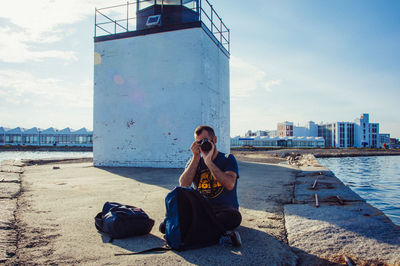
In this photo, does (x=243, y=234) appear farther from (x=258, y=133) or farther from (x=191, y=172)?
(x=258, y=133)

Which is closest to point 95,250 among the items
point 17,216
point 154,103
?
point 17,216

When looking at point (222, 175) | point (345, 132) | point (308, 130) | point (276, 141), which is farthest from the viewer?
point (308, 130)

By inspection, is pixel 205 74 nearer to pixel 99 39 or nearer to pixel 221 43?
pixel 221 43

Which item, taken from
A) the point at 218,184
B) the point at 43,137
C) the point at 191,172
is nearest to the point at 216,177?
the point at 218,184

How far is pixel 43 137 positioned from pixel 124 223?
2860 inches

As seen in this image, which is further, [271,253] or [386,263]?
[271,253]

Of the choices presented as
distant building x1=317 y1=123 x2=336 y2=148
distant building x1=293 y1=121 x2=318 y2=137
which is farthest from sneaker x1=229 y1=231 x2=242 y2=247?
distant building x1=317 y1=123 x2=336 y2=148

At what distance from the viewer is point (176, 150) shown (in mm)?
10000

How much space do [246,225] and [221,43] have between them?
10.8m

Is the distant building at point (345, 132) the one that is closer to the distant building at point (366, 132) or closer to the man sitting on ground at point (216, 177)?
the distant building at point (366, 132)

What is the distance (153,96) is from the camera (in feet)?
33.9

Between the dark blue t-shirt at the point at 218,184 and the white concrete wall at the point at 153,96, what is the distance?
687 centimetres

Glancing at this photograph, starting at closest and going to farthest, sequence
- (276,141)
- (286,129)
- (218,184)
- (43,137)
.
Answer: (218,184) < (43,137) < (276,141) < (286,129)

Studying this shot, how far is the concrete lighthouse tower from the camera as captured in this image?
996cm
